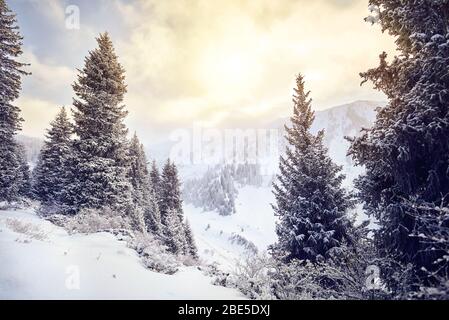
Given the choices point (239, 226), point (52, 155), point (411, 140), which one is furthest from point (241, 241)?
point (411, 140)

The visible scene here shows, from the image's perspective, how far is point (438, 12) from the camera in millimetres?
7199

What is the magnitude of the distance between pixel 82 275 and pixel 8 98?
54.1 ft

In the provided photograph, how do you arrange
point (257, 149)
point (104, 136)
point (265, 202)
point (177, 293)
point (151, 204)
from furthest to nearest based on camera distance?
point (257, 149) < point (265, 202) < point (151, 204) < point (104, 136) < point (177, 293)

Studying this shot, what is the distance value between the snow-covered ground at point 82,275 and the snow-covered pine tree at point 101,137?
6.93 meters

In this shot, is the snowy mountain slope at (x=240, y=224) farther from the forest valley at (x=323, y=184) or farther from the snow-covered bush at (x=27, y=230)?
the snow-covered bush at (x=27, y=230)

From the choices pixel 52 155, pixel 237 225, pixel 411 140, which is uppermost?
pixel 52 155

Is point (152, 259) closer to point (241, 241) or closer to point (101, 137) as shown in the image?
point (101, 137)

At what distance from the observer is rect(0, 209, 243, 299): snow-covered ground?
5.42 metres

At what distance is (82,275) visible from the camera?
6.22 m

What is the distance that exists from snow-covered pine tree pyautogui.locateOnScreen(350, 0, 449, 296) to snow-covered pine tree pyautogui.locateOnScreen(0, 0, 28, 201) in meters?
19.0

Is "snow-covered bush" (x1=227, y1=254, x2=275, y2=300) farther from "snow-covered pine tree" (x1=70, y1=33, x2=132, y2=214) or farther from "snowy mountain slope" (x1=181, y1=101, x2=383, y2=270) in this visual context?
"snowy mountain slope" (x1=181, y1=101, x2=383, y2=270)
